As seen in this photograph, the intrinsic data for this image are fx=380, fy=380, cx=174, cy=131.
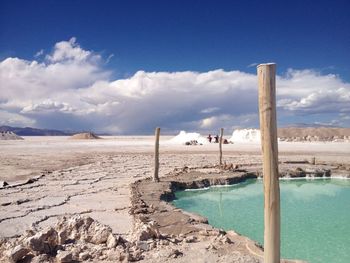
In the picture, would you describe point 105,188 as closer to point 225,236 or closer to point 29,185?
point 29,185

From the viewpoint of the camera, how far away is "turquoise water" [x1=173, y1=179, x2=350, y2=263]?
684 centimetres

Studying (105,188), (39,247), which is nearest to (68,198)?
(105,188)

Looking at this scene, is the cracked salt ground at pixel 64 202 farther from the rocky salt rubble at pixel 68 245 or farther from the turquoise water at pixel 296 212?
the turquoise water at pixel 296 212

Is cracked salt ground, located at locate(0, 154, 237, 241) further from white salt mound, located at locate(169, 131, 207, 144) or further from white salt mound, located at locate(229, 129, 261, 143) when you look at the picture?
white salt mound, located at locate(229, 129, 261, 143)

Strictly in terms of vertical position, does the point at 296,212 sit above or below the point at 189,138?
below

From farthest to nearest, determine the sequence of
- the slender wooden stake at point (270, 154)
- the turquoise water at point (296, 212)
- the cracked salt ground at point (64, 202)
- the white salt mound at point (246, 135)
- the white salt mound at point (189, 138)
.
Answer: the white salt mound at point (246, 135), the white salt mound at point (189, 138), the cracked salt ground at point (64, 202), the turquoise water at point (296, 212), the slender wooden stake at point (270, 154)

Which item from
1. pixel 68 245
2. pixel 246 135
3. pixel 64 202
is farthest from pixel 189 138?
pixel 68 245

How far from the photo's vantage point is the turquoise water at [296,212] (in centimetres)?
684

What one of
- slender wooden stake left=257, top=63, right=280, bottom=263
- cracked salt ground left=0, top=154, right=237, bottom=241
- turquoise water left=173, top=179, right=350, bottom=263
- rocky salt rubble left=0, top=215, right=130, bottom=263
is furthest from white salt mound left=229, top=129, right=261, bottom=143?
slender wooden stake left=257, top=63, right=280, bottom=263

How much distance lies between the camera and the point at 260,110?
12.4ft

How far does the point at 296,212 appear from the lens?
998 cm

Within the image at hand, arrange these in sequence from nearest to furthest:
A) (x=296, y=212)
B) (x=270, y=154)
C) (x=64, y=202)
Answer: (x=270, y=154)
(x=64, y=202)
(x=296, y=212)

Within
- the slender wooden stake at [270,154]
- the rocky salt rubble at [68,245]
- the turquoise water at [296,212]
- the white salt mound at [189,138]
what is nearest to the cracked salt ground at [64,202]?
the rocky salt rubble at [68,245]

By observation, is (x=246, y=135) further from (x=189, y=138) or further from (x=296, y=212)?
(x=296, y=212)
